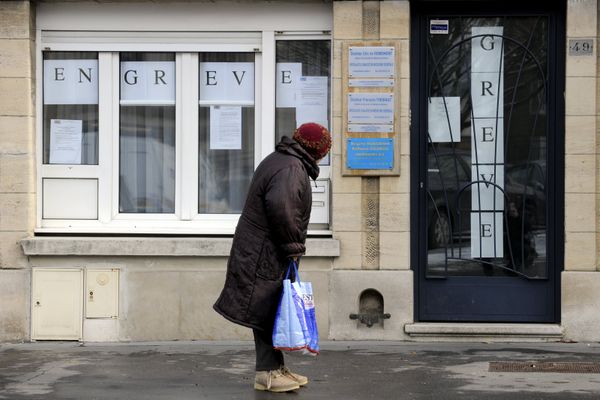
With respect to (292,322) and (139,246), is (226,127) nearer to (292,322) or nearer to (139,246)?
(139,246)

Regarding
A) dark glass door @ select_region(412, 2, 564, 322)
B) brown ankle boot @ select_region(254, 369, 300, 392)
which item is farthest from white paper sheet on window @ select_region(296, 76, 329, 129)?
brown ankle boot @ select_region(254, 369, 300, 392)

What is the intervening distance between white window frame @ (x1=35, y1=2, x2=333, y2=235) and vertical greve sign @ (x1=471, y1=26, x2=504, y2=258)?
5.03 ft

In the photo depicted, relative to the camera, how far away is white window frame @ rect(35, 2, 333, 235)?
1070 centimetres

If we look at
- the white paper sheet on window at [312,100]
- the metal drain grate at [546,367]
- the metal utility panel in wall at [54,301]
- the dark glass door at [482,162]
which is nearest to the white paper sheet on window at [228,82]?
the white paper sheet on window at [312,100]

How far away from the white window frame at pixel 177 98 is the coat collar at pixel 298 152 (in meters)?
2.91

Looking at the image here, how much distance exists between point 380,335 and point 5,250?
3509 mm

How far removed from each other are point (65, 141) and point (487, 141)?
3945 millimetres

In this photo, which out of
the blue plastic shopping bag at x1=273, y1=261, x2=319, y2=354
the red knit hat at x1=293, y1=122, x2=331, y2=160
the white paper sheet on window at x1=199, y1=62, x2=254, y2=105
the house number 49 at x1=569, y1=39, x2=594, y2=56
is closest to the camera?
the blue plastic shopping bag at x1=273, y1=261, x2=319, y2=354

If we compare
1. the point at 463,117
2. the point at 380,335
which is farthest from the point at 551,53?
the point at 380,335

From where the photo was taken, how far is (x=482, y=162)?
10547 mm

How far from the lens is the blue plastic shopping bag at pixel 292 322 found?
7496mm

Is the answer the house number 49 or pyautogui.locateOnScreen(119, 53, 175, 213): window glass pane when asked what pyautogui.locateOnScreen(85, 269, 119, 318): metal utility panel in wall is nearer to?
pyautogui.locateOnScreen(119, 53, 175, 213): window glass pane

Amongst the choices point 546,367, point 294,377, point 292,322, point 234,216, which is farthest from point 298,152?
point 234,216

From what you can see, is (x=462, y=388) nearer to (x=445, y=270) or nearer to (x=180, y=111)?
(x=445, y=270)
